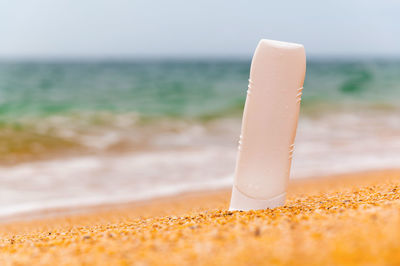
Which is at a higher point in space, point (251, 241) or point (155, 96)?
point (155, 96)

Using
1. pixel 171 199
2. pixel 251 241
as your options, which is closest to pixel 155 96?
pixel 171 199

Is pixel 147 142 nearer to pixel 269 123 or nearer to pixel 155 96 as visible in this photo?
pixel 269 123

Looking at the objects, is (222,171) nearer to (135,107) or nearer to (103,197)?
(103,197)

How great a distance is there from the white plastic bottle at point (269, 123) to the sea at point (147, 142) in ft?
13.1

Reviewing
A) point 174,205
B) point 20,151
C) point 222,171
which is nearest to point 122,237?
point 174,205

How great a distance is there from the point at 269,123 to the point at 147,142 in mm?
9215

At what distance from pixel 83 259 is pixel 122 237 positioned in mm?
464

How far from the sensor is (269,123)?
11.1 ft

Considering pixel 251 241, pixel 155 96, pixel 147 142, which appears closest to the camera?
pixel 251 241

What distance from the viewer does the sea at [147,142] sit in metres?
7.88

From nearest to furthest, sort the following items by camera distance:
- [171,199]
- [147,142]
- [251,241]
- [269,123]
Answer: [251,241]
[269,123]
[171,199]
[147,142]

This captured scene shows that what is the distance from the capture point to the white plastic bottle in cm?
331

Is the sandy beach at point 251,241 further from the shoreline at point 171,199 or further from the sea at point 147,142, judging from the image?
the sea at point 147,142

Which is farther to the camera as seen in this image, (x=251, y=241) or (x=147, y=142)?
(x=147, y=142)
